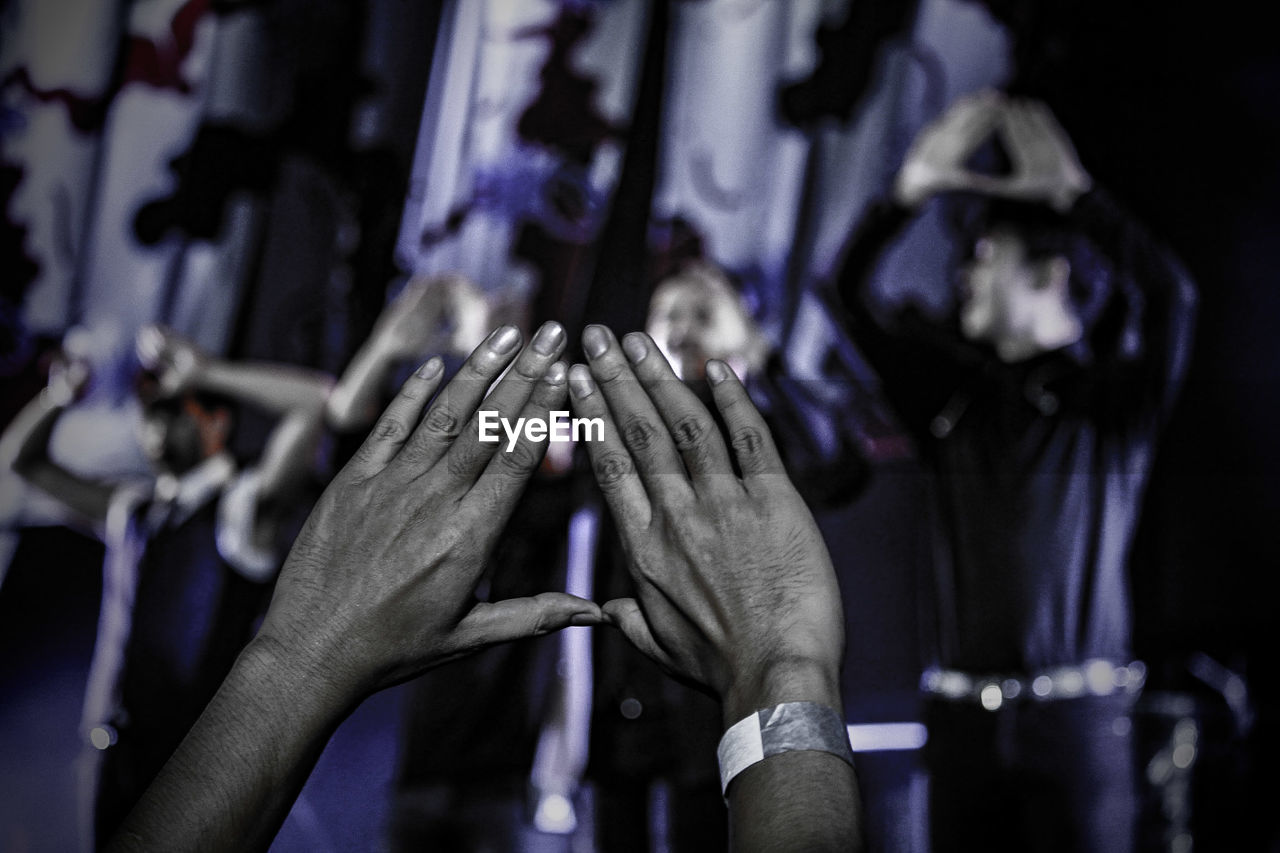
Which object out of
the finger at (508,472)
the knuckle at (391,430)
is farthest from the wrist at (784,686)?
the knuckle at (391,430)

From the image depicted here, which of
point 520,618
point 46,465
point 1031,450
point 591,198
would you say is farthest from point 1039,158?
Answer: point 46,465

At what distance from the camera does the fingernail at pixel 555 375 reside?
2.19 ft

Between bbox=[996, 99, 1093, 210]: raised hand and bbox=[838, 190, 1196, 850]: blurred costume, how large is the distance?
34mm

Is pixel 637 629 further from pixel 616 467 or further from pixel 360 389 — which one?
pixel 360 389

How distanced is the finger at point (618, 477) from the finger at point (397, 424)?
145 mm

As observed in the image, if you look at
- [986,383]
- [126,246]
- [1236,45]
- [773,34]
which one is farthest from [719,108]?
[126,246]

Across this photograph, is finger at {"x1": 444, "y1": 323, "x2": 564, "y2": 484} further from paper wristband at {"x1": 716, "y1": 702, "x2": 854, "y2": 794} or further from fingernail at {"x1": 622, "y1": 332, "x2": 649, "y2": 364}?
paper wristband at {"x1": 716, "y1": 702, "x2": 854, "y2": 794}

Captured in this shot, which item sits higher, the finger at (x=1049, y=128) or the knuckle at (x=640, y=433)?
the finger at (x=1049, y=128)

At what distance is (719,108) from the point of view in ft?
3.90

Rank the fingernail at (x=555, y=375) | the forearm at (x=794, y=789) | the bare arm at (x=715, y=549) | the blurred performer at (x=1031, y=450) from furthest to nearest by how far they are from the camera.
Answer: the blurred performer at (x=1031, y=450)
the fingernail at (x=555, y=375)
the bare arm at (x=715, y=549)
the forearm at (x=794, y=789)

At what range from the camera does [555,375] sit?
2.22 ft

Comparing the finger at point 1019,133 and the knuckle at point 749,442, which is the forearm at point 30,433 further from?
the finger at point 1019,133

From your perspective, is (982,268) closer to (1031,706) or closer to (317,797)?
(1031,706)

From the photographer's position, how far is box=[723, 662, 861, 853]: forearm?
0.46 metres
